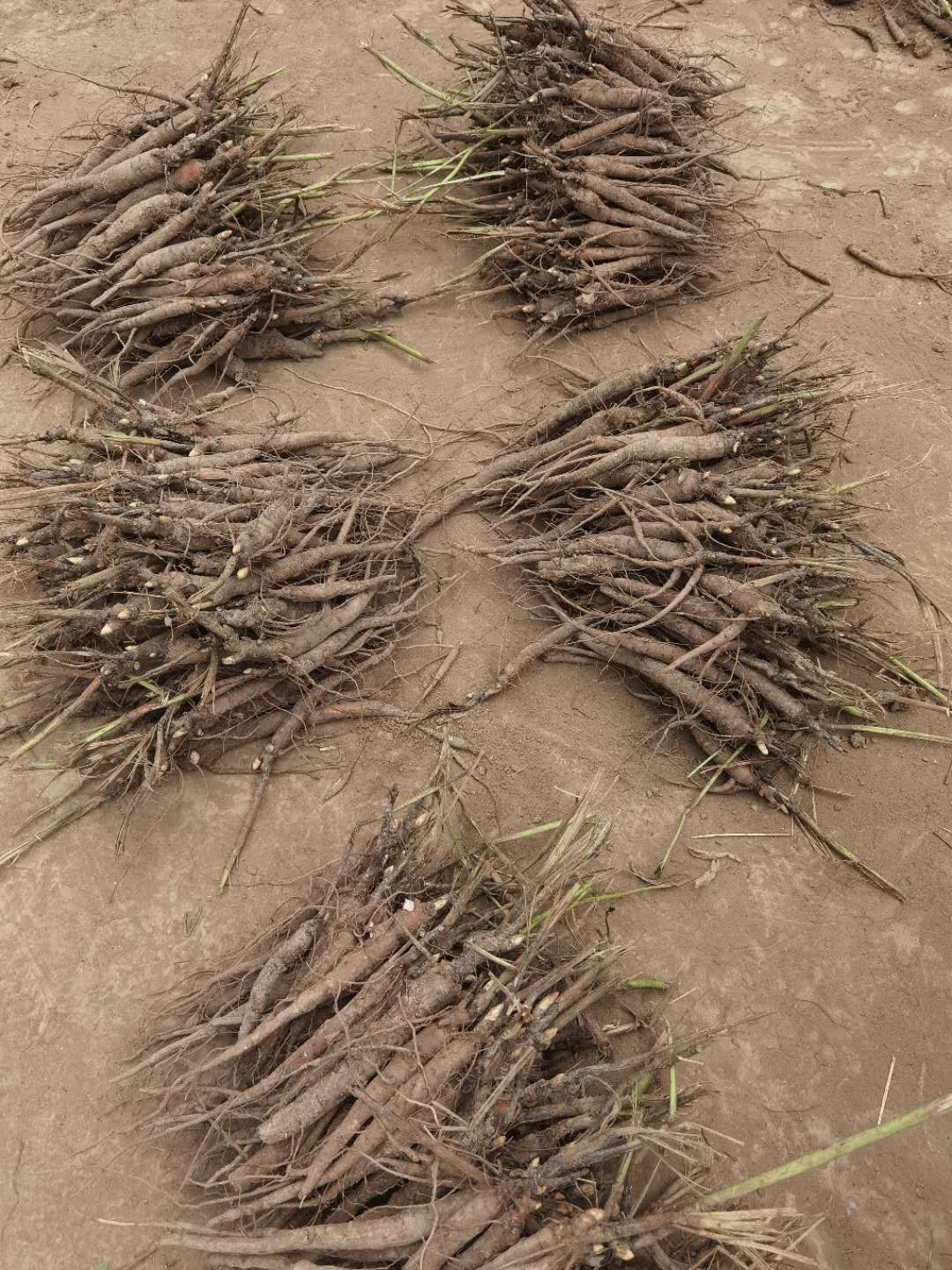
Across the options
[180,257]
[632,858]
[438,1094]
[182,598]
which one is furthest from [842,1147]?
[180,257]

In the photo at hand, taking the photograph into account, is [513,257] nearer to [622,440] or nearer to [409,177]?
[409,177]

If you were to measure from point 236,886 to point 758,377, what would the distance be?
2.52 m

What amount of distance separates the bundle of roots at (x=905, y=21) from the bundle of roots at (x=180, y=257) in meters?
3.52

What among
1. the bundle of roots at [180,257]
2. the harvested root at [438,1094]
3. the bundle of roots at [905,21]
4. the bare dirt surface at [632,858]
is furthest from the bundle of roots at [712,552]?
the bundle of roots at [905,21]

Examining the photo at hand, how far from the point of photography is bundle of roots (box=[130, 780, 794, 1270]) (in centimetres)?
188

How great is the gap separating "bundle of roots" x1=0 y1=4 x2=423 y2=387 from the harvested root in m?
2.32

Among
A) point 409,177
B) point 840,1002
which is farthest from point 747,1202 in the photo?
point 409,177

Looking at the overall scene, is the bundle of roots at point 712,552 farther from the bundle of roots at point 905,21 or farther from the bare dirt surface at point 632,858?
the bundle of roots at point 905,21

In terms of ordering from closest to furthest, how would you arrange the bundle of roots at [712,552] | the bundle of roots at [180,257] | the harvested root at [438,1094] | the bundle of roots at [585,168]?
the harvested root at [438,1094], the bundle of roots at [712,552], the bundle of roots at [180,257], the bundle of roots at [585,168]

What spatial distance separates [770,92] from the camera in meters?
4.93

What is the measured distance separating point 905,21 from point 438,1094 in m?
6.24

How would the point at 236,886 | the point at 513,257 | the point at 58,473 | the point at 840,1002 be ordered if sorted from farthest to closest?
the point at 513,257 < the point at 58,473 < the point at 236,886 < the point at 840,1002

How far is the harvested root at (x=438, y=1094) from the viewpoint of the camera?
1.88m

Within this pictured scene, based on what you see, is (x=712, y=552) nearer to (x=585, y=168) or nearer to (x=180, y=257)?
(x=585, y=168)
